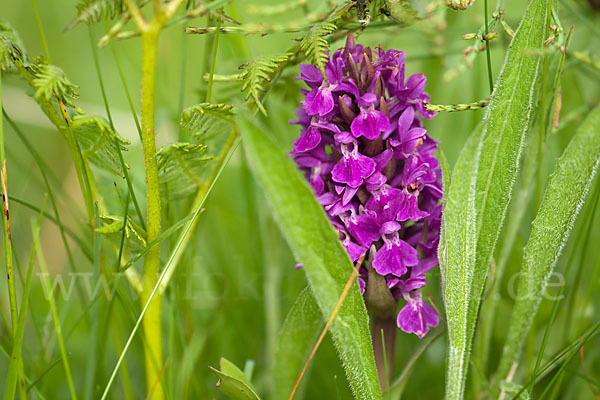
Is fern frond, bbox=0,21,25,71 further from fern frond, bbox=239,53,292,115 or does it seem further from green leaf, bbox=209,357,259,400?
green leaf, bbox=209,357,259,400

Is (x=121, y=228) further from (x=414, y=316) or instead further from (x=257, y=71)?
(x=414, y=316)

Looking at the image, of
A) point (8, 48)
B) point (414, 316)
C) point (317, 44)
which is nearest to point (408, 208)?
point (414, 316)

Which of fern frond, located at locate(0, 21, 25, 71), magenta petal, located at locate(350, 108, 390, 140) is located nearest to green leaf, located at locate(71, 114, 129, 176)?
fern frond, located at locate(0, 21, 25, 71)

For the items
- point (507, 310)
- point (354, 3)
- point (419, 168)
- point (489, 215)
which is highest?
point (354, 3)

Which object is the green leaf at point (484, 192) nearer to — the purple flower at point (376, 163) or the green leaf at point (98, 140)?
the purple flower at point (376, 163)

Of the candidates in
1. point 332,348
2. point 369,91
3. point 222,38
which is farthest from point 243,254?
point 369,91

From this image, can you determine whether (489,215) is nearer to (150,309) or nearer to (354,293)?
(354,293)
